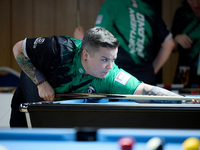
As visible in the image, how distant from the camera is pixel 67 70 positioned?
1.79 m

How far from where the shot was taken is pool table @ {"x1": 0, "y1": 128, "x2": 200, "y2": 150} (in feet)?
2.91

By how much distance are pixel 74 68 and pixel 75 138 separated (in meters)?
0.92

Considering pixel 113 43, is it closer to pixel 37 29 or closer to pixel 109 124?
pixel 109 124

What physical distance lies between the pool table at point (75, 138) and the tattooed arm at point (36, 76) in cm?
74

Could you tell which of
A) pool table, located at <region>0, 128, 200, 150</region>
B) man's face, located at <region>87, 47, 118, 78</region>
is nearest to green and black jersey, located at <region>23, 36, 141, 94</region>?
man's face, located at <region>87, 47, 118, 78</region>

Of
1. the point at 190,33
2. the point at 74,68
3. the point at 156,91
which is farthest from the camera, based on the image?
the point at 190,33

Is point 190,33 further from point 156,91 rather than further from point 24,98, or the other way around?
point 24,98

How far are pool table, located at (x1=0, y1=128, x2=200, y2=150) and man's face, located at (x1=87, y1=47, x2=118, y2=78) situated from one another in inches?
30.0

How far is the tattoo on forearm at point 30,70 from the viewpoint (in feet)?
5.76

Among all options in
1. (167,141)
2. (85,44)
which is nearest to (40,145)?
(167,141)

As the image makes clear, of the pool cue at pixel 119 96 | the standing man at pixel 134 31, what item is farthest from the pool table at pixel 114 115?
the standing man at pixel 134 31

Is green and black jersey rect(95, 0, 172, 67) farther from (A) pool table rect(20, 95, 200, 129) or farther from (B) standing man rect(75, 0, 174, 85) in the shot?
(A) pool table rect(20, 95, 200, 129)

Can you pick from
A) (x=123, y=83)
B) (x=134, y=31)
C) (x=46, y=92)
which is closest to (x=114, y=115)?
(x=123, y=83)

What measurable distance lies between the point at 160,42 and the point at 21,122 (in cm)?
209
